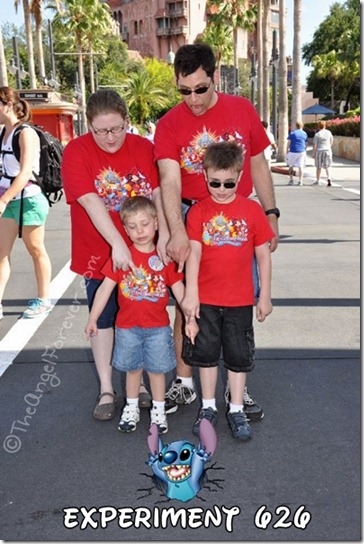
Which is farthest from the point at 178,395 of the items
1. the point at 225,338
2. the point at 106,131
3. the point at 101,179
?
the point at 106,131

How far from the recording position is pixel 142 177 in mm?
3816

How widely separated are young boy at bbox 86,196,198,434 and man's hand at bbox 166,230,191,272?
15 cm

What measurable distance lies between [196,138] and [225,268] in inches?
28.7

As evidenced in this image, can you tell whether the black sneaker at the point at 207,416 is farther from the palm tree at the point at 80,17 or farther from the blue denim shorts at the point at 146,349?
the palm tree at the point at 80,17

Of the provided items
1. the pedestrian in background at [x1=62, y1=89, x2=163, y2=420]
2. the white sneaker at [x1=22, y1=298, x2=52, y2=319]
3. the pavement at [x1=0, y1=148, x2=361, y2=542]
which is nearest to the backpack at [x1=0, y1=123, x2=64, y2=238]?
the white sneaker at [x1=22, y1=298, x2=52, y2=319]

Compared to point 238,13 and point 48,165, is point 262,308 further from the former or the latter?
point 238,13

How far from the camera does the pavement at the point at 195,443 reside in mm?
2887

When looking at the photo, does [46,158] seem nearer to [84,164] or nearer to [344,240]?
[84,164]

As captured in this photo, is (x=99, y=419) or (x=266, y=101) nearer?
(x=99, y=419)

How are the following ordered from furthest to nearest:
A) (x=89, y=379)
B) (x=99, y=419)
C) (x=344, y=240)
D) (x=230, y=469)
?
(x=344, y=240)
(x=89, y=379)
(x=99, y=419)
(x=230, y=469)

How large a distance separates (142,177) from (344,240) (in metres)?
6.71

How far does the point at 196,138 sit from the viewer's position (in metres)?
3.66

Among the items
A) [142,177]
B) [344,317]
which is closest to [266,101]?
[344,317]

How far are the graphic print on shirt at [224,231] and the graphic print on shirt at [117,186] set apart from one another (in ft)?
1.62
